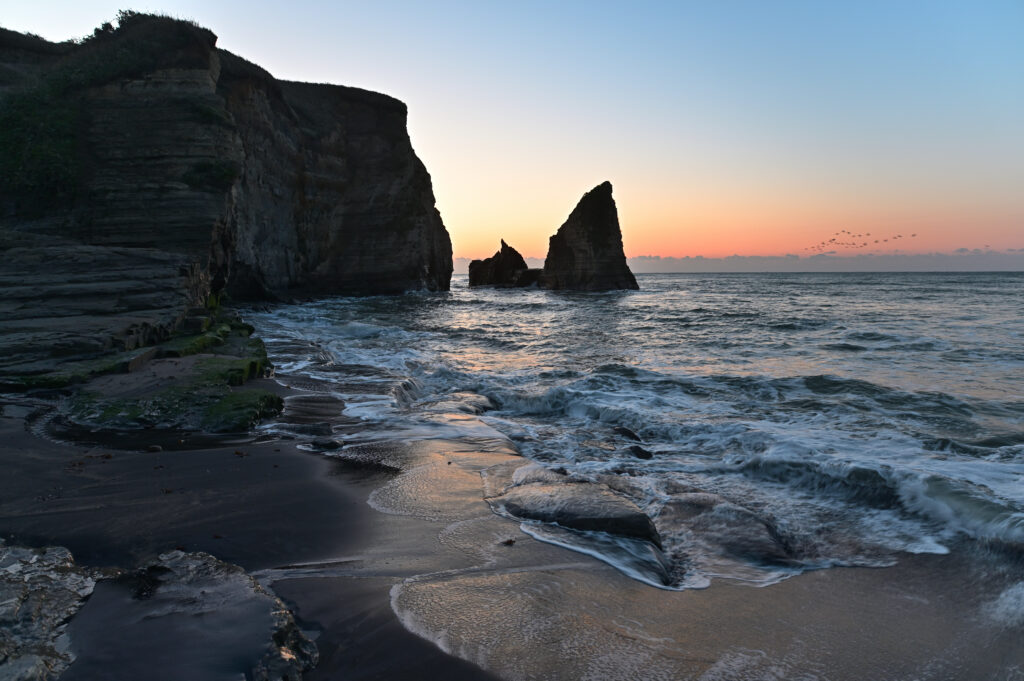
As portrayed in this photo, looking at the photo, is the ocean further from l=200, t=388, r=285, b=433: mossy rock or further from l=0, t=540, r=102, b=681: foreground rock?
l=0, t=540, r=102, b=681: foreground rock

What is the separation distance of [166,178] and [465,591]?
18.7 meters

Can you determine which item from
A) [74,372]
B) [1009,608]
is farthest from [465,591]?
[74,372]

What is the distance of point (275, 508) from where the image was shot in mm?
4168

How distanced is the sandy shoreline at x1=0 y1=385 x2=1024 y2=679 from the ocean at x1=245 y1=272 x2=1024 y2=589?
28 centimetres

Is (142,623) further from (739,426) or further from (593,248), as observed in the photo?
(593,248)

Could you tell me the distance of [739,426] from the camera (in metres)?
7.38

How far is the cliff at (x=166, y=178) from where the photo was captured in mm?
11750

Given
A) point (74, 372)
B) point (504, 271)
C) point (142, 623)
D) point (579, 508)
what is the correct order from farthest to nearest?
point (504, 271) → point (74, 372) → point (579, 508) → point (142, 623)

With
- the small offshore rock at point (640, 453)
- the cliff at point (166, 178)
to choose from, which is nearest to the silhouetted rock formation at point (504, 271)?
the cliff at point (166, 178)

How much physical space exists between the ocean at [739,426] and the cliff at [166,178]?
3.63m

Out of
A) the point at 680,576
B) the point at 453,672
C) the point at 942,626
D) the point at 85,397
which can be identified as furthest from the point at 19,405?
the point at 942,626

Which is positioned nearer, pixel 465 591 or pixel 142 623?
pixel 142 623

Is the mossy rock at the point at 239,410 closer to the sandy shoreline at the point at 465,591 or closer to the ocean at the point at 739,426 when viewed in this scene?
the ocean at the point at 739,426

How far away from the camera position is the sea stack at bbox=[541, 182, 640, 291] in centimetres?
5259
